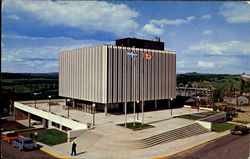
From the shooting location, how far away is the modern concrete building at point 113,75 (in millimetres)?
43844

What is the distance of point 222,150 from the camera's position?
26359 millimetres

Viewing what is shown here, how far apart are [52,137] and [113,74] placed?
55.7 ft

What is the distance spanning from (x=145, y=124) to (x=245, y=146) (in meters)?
14.1

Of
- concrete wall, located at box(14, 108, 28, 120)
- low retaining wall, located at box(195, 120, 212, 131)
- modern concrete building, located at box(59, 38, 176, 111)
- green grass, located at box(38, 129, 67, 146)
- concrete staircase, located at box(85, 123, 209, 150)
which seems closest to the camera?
concrete staircase, located at box(85, 123, 209, 150)

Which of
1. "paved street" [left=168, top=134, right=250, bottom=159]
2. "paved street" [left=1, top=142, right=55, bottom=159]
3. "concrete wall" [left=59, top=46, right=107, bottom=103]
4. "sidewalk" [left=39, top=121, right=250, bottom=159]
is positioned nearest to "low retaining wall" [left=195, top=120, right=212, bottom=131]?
"paved street" [left=168, top=134, right=250, bottom=159]

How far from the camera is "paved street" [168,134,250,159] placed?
24156mm

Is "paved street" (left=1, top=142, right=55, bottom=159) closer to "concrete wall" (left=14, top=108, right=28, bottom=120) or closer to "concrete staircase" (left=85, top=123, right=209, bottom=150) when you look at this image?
"concrete staircase" (left=85, top=123, right=209, bottom=150)

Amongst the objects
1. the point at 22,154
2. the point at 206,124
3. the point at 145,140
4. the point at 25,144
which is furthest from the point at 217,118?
the point at 22,154

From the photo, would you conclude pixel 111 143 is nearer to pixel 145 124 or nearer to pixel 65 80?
pixel 145 124

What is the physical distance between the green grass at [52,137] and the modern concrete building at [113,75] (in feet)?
35.9

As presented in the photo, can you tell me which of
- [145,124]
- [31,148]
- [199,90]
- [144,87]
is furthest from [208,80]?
[31,148]

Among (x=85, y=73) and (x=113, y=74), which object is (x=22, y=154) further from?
(x=85, y=73)

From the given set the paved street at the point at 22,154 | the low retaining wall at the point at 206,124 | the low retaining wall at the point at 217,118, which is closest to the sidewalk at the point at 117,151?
the paved street at the point at 22,154

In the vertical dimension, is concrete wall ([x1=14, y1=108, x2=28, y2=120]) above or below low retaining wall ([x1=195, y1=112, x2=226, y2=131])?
below
